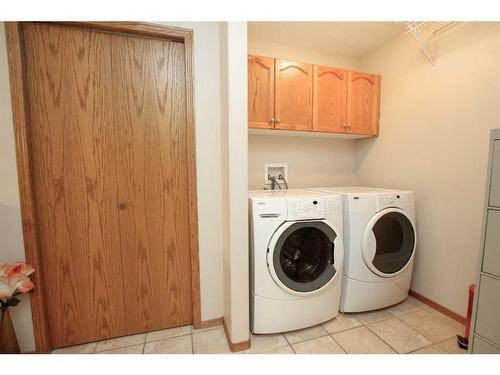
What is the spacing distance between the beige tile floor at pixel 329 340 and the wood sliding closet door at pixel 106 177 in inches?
3.8

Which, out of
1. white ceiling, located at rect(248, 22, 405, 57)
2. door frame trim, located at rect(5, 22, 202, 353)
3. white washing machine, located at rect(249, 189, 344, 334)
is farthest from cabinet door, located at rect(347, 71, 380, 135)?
door frame trim, located at rect(5, 22, 202, 353)

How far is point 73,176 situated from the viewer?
131 cm

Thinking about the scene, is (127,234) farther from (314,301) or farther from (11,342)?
(314,301)

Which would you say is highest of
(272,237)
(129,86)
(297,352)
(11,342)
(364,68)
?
(364,68)

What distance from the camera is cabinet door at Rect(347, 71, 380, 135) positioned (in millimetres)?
1970

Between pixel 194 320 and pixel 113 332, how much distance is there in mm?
528

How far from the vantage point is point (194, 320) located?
1.53 metres

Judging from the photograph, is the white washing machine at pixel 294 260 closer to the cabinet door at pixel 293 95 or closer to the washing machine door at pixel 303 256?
the washing machine door at pixel 303 256

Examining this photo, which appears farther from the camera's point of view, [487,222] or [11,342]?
[11,342]


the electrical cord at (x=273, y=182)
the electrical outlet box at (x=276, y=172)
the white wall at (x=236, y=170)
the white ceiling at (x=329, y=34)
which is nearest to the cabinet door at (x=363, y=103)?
the white ceiling at (x=329, y=34)

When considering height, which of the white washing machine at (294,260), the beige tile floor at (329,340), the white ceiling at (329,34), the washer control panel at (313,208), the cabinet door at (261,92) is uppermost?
the white ceiling at (329,34)

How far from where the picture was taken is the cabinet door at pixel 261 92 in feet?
5.51

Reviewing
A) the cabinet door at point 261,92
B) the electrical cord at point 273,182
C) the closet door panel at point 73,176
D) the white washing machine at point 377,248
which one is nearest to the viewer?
the closet door panel at point 73,176
